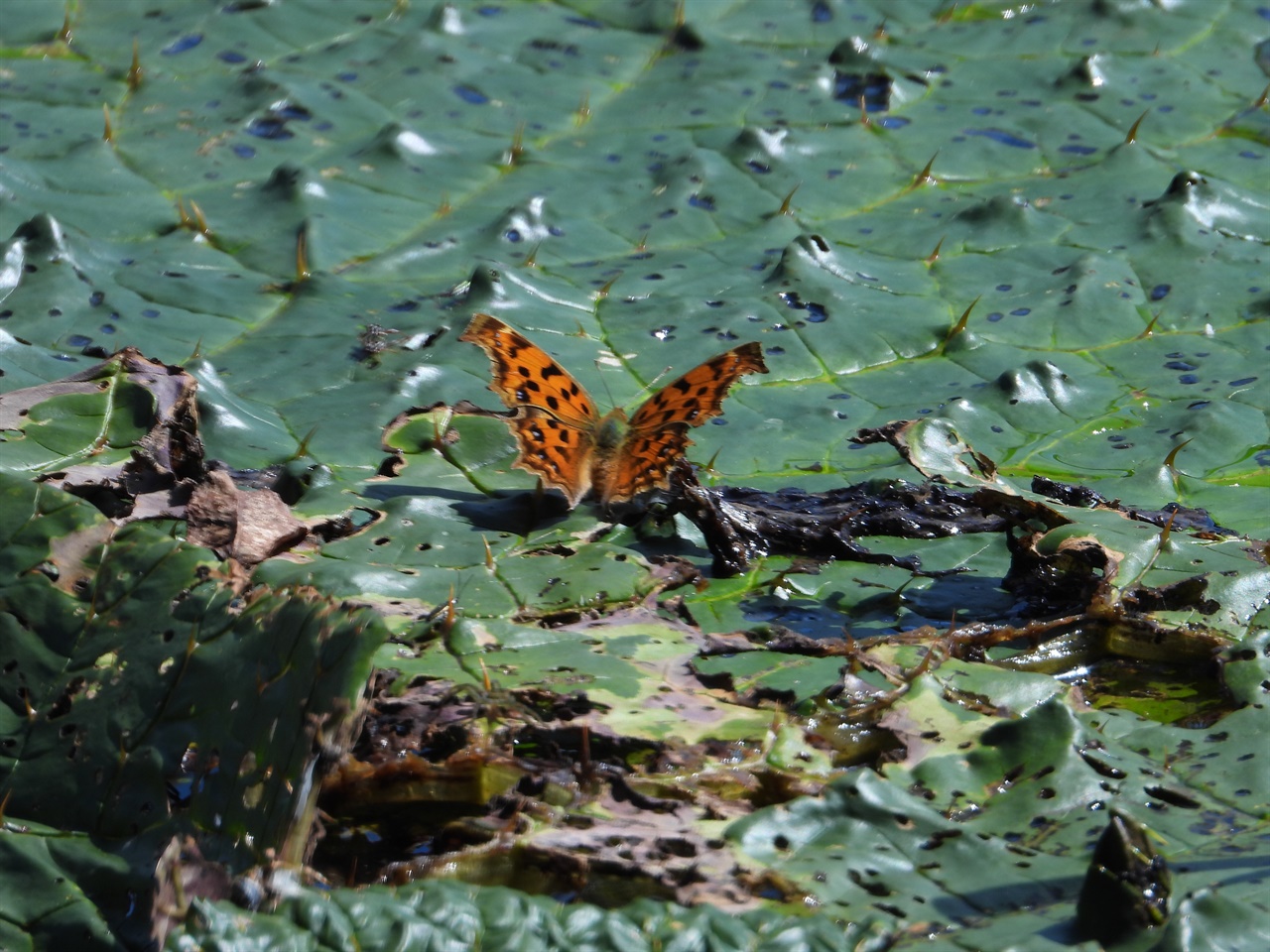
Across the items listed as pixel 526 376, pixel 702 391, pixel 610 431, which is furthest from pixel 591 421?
pixel 702 391

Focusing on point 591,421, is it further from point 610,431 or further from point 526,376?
point 526,376

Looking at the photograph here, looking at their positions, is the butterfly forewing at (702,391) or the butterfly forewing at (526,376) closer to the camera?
the butterfly forewing at (702,391)

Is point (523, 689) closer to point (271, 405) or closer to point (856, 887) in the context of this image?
point (856, 887)

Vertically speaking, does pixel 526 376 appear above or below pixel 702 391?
below

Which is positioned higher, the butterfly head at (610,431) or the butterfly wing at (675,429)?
the butterfly wing at (675,429)

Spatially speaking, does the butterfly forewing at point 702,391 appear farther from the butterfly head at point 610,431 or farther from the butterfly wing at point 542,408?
the butterfly wing at point 542,408

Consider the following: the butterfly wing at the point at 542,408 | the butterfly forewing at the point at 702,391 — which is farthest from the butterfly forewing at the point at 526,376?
the butterfly forewing at the point at 702,391

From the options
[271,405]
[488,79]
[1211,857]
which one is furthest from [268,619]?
[488,79]
